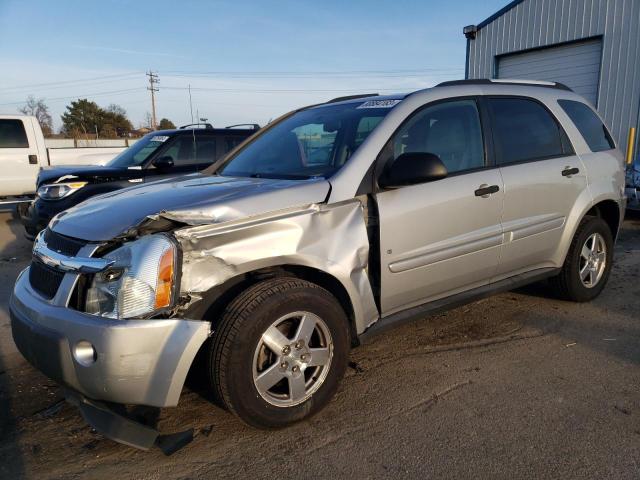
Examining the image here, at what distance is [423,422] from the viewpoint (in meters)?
2.77

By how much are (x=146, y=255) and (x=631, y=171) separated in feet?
29.8

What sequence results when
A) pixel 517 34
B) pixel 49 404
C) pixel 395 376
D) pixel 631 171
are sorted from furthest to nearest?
pixel 517 34, pixel 631 171, pixel 395 376, pixel 49 404

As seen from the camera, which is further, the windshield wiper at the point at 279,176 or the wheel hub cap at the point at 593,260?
the wheel hub cap at the point at 593,260

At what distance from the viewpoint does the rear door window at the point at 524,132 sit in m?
3.79

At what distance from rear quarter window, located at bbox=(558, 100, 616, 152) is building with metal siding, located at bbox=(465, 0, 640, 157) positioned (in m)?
9.13

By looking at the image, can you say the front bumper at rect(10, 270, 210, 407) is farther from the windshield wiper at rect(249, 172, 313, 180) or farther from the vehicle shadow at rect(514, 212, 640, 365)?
the vehicle shadow at rect(514, 212, 640, 365)

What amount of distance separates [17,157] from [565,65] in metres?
13.4

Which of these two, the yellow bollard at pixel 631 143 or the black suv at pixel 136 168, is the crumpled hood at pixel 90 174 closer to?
the black suv at pixel 136 168

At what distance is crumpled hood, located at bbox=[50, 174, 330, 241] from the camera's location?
2514 mm

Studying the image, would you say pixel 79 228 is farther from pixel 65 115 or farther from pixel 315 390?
pixel 65 115

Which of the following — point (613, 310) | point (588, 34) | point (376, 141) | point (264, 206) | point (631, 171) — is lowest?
point (613, 310)

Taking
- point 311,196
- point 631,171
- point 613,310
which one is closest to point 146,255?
point 311,196

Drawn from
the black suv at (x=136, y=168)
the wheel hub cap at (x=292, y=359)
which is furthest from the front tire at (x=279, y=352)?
the black suv at (x=136, y=168)

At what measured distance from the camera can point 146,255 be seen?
91.4 inches
